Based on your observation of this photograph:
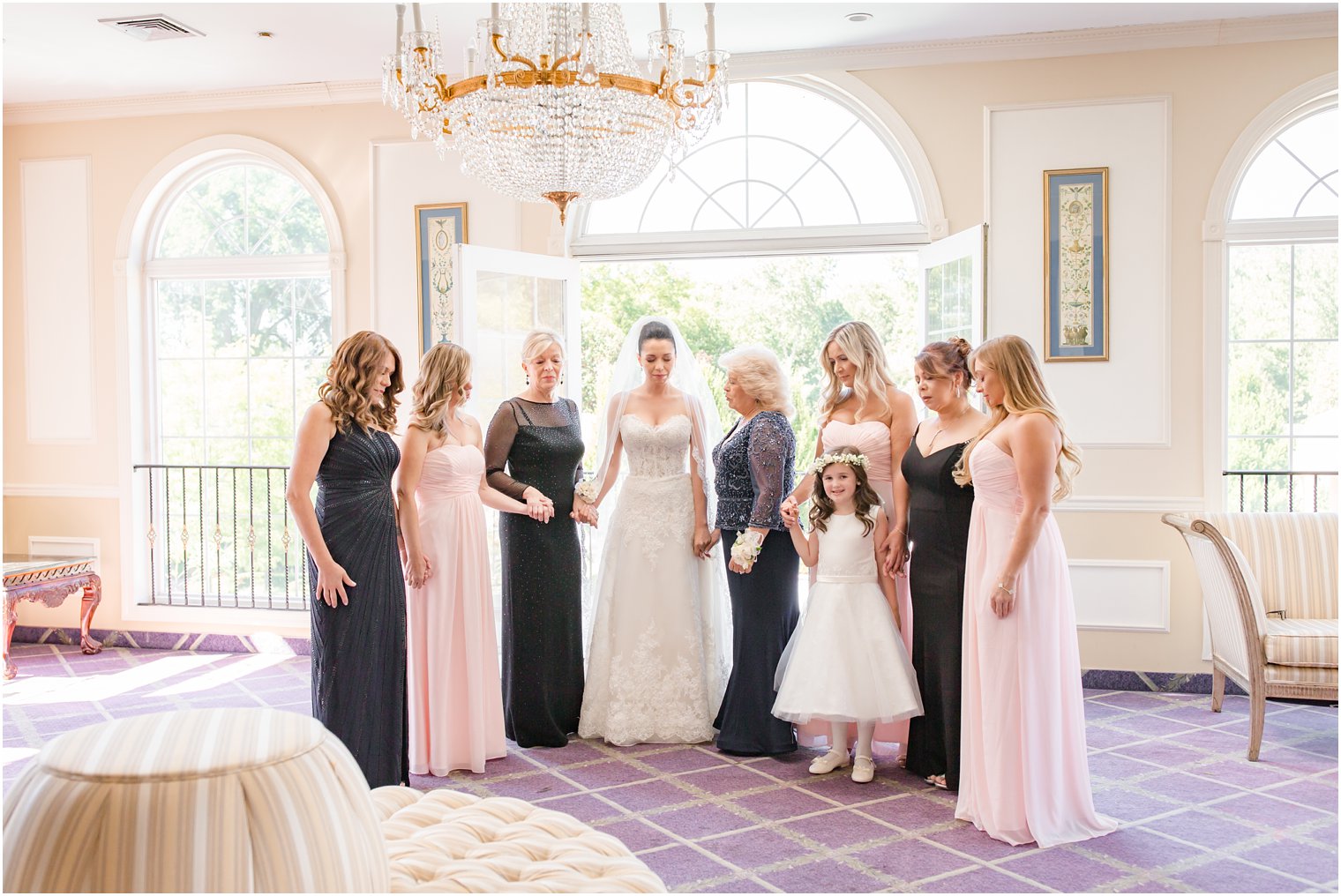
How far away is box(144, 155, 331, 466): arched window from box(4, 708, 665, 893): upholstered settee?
5231 millimetres

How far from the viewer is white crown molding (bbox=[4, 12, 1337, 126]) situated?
5.19m

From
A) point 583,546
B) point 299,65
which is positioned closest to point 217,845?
point 583,546

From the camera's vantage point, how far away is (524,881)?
69.9 inches

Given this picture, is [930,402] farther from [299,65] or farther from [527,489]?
[299,65]

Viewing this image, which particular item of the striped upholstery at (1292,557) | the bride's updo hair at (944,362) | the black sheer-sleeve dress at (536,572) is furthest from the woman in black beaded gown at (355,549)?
the striped upholstery at (1292,557)

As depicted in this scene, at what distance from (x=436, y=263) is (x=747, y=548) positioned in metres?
2.93

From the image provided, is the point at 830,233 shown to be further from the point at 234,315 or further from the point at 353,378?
the point at 234,315

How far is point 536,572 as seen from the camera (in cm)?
439

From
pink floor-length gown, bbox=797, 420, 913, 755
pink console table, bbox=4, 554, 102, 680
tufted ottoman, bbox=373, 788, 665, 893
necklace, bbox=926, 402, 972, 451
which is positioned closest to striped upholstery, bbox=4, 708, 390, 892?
tufted ottoman, bbox=373, 788, 665, 893

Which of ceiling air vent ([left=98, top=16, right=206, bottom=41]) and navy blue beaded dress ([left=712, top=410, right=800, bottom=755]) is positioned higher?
ceiling air vent ([left=98, top=16, right=206, bottom=41])

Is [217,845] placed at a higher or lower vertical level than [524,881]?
higher

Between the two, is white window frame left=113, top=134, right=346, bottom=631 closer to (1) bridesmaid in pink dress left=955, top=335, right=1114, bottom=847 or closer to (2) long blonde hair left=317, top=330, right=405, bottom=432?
(2) long blonde hair left=317, top=330, right=405, bottom=432

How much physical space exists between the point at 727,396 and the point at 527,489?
91cm

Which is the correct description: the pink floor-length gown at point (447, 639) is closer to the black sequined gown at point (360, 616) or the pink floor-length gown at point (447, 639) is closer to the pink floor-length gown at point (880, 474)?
the black sequined gown at point (360, 616)
